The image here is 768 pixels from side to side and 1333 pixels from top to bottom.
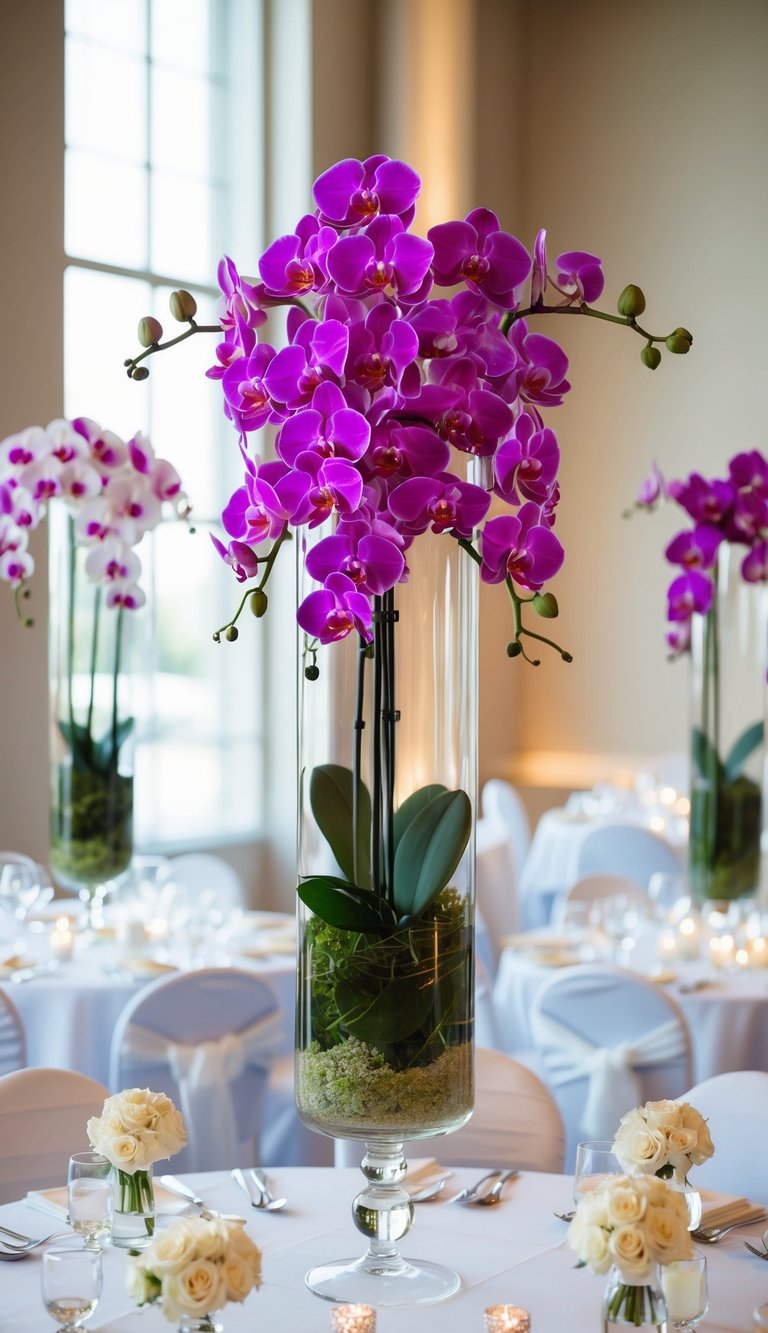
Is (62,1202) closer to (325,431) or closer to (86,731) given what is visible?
(325,431)

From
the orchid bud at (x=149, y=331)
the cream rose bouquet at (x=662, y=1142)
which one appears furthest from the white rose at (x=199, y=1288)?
the orchid bud at (x=149, y=331)

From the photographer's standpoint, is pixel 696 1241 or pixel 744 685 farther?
pixel 744 685

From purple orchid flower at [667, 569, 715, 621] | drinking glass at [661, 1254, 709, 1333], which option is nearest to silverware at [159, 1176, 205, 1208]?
drinking glass at [661, 1254, 709, 1333]

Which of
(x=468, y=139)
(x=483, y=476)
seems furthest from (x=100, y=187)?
(x=483, y=476)

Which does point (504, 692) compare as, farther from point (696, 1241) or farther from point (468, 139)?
point (696, 1241)

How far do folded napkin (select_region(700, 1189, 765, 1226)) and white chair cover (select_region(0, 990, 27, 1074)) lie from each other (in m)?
1.70

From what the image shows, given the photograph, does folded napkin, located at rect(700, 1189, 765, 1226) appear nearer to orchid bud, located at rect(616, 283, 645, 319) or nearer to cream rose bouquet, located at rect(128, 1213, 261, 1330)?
cream rose bouquet, located at rect(128, 1213, 261, 1330)

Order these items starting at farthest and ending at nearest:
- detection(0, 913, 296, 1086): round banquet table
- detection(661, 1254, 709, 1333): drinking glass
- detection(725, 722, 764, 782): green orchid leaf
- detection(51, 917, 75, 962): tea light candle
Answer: detection(725, 722, 764, 782): green orchid leaf
detection(51, 917, 75, 962): tea light candle
detection(0, 913, 296, 1086): round banquet table
detection(661, 1254, 709, 1333): drinking glass

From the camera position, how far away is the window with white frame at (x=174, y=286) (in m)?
6.57

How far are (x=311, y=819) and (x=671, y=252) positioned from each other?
729 cm

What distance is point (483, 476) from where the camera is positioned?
1.51 m

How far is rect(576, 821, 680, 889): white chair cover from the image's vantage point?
5508 millimetres

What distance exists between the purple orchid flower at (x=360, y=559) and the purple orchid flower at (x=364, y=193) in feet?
0.99

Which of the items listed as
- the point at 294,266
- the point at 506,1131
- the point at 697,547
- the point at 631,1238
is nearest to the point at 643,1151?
the point at 631,1238
